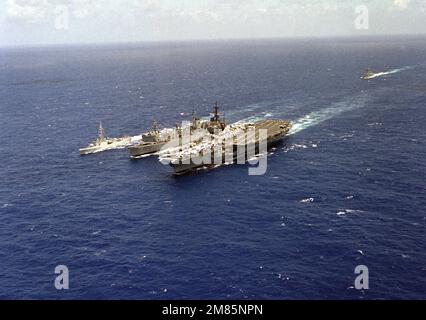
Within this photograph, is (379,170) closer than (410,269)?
No

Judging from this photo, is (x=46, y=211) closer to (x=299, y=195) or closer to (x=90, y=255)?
(x=90, y=255)

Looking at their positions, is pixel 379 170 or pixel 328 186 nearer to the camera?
pixel 328 186
